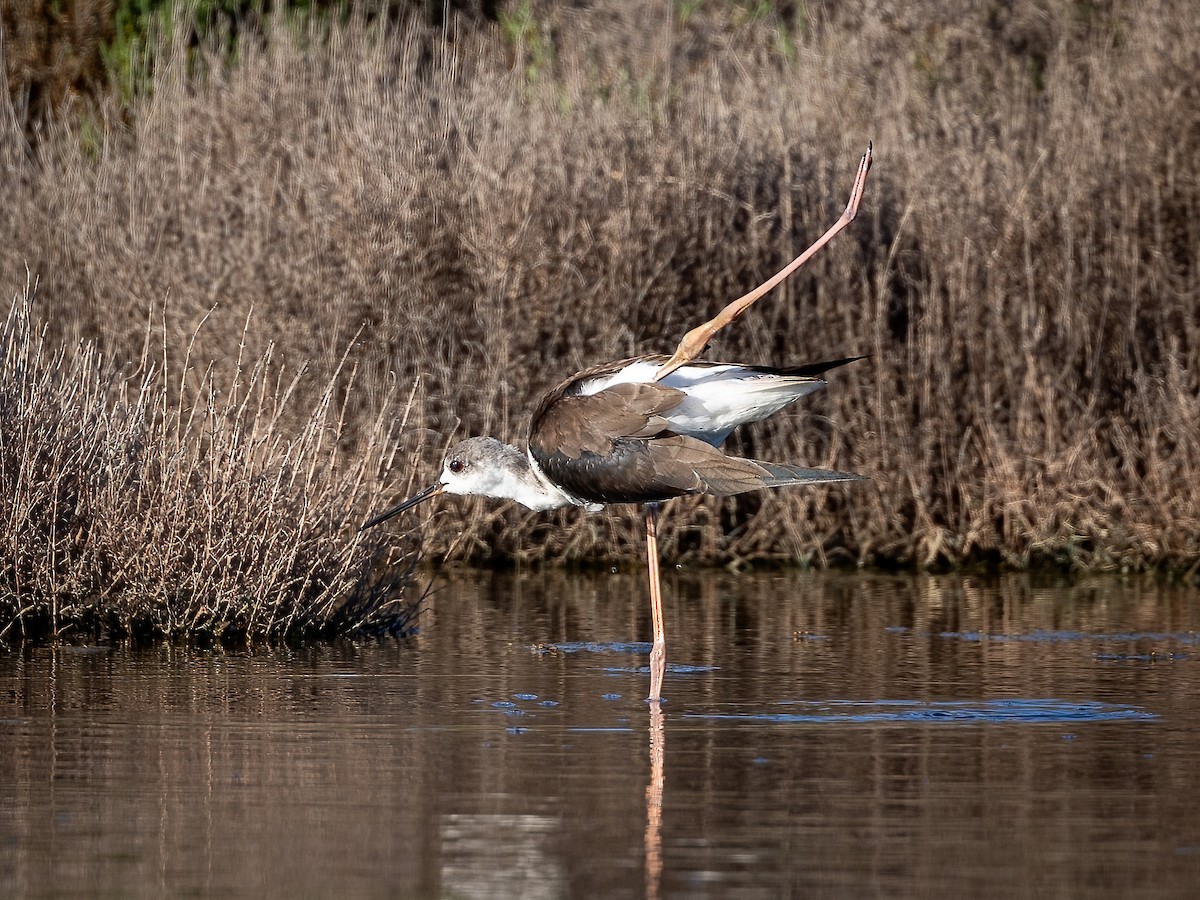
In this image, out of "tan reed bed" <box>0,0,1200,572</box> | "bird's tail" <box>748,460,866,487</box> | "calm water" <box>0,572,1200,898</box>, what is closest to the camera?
"calm water" <box>0,572,1200,898</box>

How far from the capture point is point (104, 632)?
8.61 m

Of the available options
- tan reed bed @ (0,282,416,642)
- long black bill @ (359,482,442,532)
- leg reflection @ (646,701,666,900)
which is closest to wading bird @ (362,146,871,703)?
leg reflection @ (646,701,666,900)

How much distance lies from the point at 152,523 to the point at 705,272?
15.0ft

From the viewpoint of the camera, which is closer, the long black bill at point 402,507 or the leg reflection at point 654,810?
the leg reflection at point 654,810

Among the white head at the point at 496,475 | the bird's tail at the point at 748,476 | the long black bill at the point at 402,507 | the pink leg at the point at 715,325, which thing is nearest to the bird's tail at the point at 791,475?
the bird's tail at the point at 748,476

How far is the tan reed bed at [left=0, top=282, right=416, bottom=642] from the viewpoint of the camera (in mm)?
8367

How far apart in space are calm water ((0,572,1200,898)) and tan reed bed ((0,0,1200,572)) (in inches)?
101

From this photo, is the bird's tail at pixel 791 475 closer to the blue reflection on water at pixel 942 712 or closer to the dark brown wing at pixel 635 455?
the dark brown wing at pixel 635 455

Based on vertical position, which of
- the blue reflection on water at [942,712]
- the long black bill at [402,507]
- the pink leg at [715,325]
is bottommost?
the blue reflection on water at [942,712]

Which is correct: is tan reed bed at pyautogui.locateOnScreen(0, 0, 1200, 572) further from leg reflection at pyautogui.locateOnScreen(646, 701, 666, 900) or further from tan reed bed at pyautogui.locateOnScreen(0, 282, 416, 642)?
leg reflection at pyautogui.locateOnScreen(646, 701, 666, 900)

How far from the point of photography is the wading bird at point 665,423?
24.3ft

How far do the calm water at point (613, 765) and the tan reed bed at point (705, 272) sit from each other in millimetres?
2553

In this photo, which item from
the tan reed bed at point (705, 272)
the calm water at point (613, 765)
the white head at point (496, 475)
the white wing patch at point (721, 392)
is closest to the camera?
the calm water at point (613, 765)

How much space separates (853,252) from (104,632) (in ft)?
17.3
